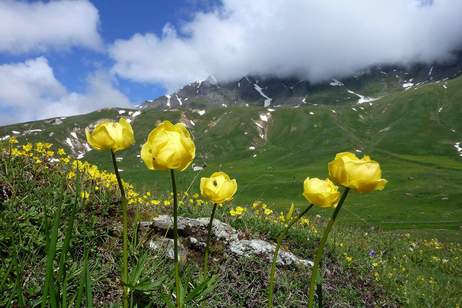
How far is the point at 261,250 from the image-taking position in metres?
6.53

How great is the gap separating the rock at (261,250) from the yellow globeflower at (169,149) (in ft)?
14.0

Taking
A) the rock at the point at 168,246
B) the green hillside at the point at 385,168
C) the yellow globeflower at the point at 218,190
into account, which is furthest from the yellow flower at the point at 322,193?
the green hillside at the point at 385,168

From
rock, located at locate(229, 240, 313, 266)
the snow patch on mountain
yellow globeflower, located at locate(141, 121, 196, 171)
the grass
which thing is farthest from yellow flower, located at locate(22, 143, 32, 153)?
the snow patch on mountain

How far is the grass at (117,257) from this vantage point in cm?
403

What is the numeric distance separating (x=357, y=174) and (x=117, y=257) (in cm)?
357

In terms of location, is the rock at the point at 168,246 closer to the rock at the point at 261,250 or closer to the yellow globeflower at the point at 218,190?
the rock at the point at 261,250

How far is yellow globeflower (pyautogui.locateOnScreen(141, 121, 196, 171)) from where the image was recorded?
2.19 meters

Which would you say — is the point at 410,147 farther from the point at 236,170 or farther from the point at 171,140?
the point at 171,140

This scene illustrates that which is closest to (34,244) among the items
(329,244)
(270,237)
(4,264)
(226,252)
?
(4,264)

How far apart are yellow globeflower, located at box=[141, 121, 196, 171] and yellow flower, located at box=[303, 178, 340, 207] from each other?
875 mm

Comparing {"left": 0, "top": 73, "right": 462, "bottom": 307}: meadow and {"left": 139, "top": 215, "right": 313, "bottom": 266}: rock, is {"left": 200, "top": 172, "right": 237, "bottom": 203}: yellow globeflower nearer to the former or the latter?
{"left": 0, "top": 73, "right": 462, "bottom": 307}: meadow

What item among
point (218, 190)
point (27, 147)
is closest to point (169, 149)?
point (218, 190)

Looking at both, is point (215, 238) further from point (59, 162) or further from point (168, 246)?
point (59, 162)

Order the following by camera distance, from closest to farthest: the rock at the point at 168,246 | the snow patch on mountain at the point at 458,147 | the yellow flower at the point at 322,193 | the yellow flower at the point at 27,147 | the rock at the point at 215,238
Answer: the yellow flower at the point at 322,193 → the rock at the point at 168,246 → the rock at the point at 215,238 → the yellow flower at the point at 27,147 → the snow patch on mountain at the point at 458,147
